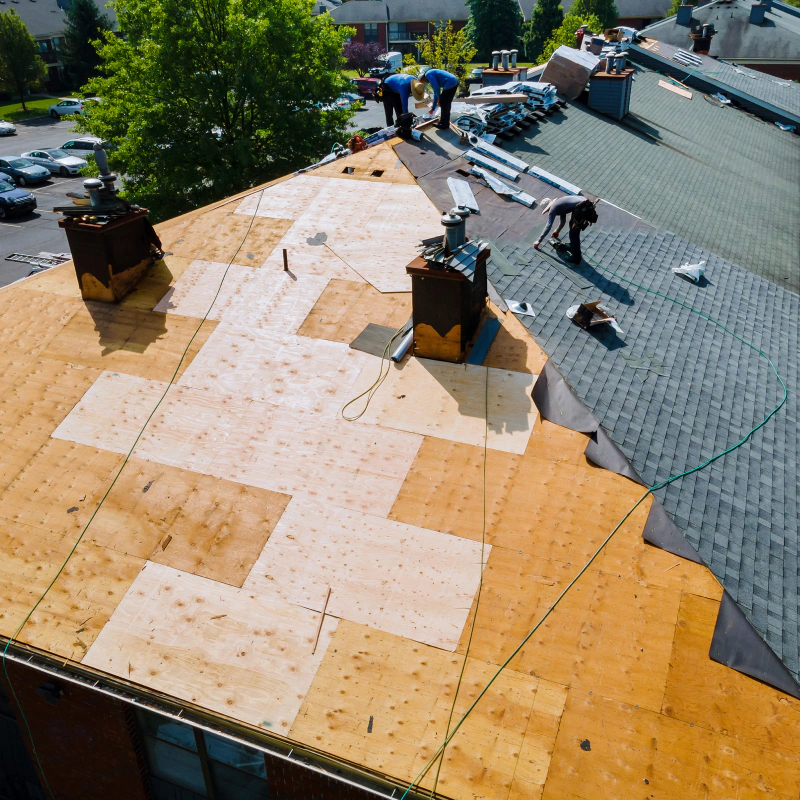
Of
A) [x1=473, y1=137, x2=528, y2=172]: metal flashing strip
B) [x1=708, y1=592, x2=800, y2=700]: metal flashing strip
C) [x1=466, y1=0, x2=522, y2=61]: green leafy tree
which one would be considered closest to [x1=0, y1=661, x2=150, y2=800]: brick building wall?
[x1=708, y1=592, x2=800, y2=700]: metal flashing strip

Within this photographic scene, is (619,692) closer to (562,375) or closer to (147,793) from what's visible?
(562,375)

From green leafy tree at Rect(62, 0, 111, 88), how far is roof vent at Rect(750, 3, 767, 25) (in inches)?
2101

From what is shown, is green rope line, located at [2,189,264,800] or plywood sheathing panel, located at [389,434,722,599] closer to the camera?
plywood sheathing panel, located at [389,434,722,599]

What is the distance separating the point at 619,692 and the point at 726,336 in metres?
8.08

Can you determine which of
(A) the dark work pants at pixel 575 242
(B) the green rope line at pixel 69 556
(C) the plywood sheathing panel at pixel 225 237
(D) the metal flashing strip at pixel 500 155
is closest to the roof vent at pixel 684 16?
(D) the metal flashing strip at pixel 500 155

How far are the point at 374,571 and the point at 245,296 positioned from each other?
651cm

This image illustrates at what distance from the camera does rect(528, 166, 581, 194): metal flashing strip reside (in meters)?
17.2

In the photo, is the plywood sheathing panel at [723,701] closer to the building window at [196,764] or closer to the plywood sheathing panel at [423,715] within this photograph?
the plywood sheathing panel at [423,715]

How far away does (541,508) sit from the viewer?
9461 millimetres

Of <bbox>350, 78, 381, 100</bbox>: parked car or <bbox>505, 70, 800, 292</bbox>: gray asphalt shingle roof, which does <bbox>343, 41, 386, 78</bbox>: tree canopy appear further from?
<bbox>505, 70, 800, 292</bbox>: gray asphalt shingle roof

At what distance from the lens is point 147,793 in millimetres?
10195

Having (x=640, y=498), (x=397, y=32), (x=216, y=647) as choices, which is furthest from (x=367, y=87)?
(x=216, y=647)

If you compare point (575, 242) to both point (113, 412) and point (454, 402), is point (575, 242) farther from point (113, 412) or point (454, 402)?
point (113, 412)

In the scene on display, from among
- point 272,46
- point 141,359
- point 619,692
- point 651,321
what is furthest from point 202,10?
point 619,692
